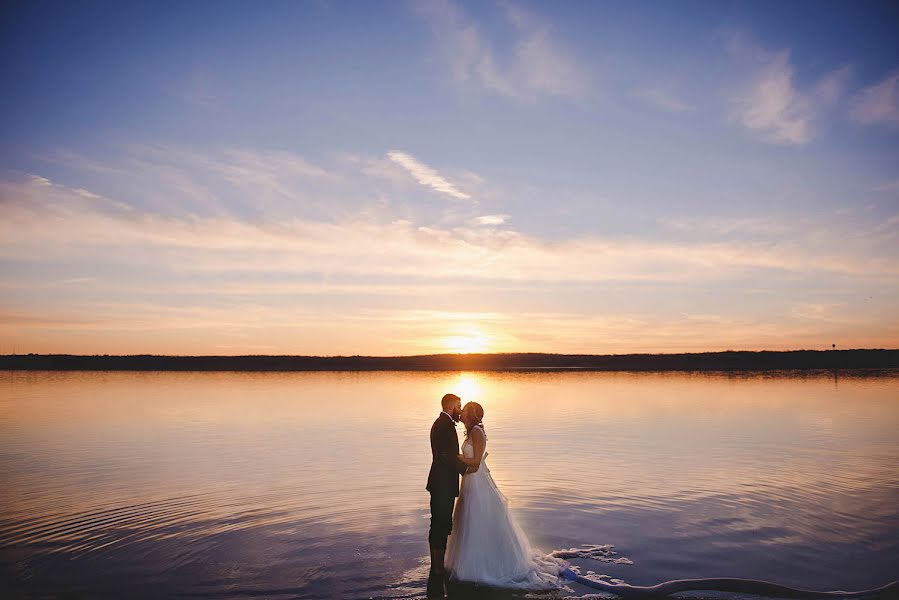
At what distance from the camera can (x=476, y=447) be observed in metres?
Answer: 10.1

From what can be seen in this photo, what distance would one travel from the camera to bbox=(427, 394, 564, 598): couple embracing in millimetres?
9711

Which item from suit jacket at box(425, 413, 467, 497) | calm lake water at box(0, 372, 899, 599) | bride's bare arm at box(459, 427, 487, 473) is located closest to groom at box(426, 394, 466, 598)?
suit jacket at box(425, 413, 467, 497)

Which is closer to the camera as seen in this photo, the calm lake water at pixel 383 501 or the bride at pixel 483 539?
the bride at pixel 483 539

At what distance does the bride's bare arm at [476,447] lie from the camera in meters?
10.0

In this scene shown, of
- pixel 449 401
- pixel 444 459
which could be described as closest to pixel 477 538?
pixel 444 459

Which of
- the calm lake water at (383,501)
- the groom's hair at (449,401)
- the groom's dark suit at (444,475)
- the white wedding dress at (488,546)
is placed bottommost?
the calm lake water at (383,501)

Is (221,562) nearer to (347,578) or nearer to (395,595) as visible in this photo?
(347,578)

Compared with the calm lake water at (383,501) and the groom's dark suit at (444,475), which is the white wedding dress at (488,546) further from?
the calm lake water at (383,501)

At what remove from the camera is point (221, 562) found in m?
10.9

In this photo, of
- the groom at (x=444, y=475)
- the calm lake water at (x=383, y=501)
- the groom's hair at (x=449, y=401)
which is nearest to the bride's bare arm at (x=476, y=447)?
the groom at (x=444, y=475)

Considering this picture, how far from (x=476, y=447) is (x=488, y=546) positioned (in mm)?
1502

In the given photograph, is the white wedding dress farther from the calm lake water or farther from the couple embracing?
the calm lake water

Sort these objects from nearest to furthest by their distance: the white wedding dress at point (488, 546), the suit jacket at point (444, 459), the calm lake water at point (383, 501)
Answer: the white wedding dress at point (488, 546) → the suit jacket at point (444, 459) → the calm lake water at point (383, 501)

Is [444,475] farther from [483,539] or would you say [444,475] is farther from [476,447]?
[483,539]
